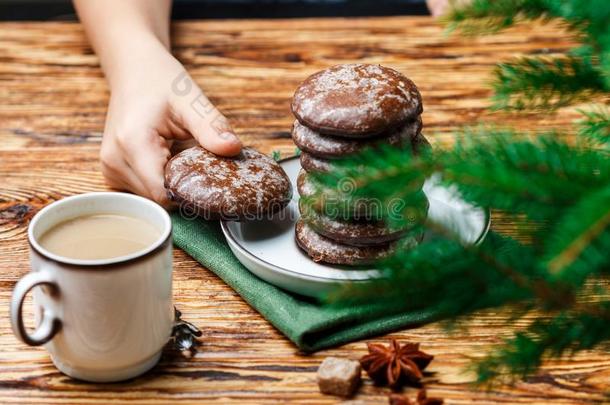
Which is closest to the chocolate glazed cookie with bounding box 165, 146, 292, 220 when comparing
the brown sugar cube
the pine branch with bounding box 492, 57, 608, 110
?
the brown sugar cube

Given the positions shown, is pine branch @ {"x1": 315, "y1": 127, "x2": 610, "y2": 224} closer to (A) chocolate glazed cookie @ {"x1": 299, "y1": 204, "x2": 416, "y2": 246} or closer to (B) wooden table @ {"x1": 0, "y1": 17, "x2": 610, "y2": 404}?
(B) wooden table @ {"x1": 0, "y1": 17, "x2": 610, "y2": 404}

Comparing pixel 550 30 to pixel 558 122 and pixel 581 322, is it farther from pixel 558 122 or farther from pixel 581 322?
pixel 581 322

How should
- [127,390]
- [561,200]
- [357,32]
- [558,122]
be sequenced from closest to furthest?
[561,200] < [127,390] < [558,122] < [357,32]

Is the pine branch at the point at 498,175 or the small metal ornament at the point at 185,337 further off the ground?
the pine branch at the point at 498,175

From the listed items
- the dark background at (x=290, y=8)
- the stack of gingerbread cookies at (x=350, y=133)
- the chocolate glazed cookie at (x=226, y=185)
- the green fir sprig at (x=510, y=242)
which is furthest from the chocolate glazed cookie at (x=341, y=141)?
the dark background at (x=290, y=8)

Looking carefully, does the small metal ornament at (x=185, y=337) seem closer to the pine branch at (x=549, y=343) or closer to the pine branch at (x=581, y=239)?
the pine branch at (x=549, y=343)

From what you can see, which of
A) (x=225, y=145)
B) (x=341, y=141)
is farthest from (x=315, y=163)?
(x=225, y=145)

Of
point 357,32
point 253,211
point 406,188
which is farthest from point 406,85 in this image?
point 357,32
